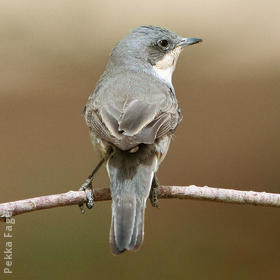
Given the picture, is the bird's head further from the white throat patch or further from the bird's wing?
the bird's wing

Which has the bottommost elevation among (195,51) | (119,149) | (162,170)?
(119,149)

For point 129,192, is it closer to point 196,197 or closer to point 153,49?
point 196,197

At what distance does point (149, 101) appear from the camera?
16.3 ft

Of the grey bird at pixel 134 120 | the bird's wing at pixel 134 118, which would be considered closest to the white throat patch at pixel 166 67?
the grey bird at pixel 134 120

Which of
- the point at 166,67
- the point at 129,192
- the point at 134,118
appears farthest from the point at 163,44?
the point at 129,192

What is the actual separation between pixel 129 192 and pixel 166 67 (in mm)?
1826

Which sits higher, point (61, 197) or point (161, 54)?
point (161, 54)

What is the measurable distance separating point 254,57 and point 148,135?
3.55 m

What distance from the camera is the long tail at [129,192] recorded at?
3932 millimetres

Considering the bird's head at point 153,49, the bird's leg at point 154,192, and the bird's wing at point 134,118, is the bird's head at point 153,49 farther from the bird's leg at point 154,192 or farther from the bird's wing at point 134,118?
the bird's leg at point 154,192

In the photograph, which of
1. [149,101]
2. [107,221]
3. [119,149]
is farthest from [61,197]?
[107,221]

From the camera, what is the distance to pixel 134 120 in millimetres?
4543

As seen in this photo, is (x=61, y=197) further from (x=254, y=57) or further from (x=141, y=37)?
(x=254, y=57)

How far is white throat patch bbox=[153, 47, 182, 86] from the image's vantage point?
5723 mm
